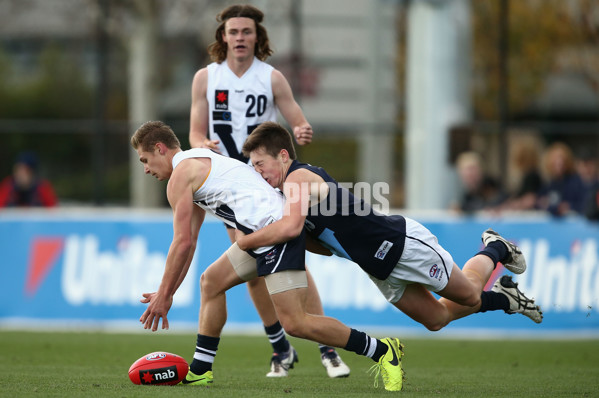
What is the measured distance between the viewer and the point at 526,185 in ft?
40.5

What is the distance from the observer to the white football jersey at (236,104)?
730 cm

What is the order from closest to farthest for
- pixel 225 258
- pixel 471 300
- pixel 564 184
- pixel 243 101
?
1. pixel 225 258
2. pixel 471 300
3. pixel 243 101
4. pixel 564 184

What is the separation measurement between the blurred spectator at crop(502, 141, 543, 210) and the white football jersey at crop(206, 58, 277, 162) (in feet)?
17.6

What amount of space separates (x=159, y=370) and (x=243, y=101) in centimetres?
220

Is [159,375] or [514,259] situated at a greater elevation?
[514,259]

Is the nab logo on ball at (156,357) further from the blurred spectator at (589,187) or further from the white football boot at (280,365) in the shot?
the blurred spectator at (589,187)

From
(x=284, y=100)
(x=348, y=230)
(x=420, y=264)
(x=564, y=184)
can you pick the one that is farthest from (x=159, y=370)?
(x=564, y=184)

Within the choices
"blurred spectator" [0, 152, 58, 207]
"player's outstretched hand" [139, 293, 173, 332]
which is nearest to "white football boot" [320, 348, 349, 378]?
"player's outstretched hand" [139, 293, 173, 332]

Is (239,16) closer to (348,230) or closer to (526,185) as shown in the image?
(348,230)

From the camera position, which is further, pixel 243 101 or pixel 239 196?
pixel 243 101

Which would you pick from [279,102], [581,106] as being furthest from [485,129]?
[279,102]

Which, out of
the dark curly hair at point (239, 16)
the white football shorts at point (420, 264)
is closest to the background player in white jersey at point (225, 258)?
the white football shorts at point (420, 264)

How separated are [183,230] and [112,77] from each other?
16549mm

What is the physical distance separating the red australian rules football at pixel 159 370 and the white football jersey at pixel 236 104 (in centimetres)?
171
